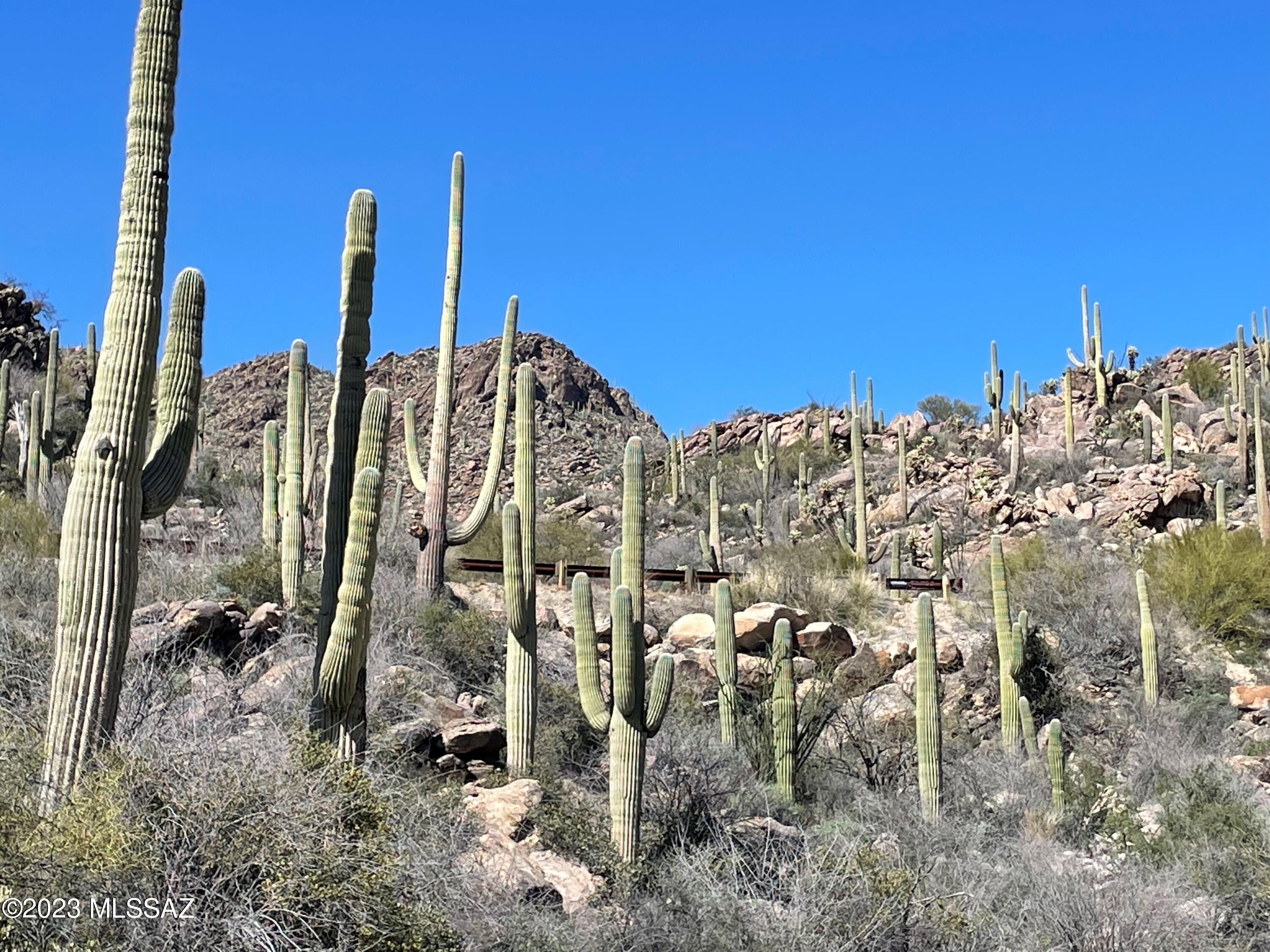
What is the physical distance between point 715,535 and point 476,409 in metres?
24.0

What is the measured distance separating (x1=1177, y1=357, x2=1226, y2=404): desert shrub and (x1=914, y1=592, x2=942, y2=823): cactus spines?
1057 inches

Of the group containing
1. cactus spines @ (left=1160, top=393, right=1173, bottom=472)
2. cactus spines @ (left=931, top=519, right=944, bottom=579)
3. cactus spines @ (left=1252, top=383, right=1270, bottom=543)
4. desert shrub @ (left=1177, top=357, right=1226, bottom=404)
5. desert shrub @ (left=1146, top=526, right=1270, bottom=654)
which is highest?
desert shrub @ (left=1177, top=357, right=1226, bottom=404)

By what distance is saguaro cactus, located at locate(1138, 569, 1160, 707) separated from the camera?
648 inches

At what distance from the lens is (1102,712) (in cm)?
1661

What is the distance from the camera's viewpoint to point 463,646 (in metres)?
13.6

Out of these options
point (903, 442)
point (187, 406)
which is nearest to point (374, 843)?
point (187, 406)

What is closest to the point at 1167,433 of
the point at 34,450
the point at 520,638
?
the point at 520,638

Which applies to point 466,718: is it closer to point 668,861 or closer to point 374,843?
point 668,861

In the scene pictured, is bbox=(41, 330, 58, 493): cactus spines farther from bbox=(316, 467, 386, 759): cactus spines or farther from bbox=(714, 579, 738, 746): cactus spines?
bbox=(316, 467, 386, 759): cactus spines

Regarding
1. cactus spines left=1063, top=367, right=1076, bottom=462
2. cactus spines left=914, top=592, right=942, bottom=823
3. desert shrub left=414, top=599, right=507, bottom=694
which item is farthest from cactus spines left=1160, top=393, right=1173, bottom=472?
desert shrub left=414, top=599, right=507, bottom=694

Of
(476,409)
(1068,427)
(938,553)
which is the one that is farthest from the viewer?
(476,409)

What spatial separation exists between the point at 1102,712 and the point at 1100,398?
20885 millimetres

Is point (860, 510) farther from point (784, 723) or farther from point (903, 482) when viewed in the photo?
point (784, 723)

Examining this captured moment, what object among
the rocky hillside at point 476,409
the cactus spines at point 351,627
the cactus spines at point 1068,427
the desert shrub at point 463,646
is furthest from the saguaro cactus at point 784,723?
the rocky hillside at point 476,409
